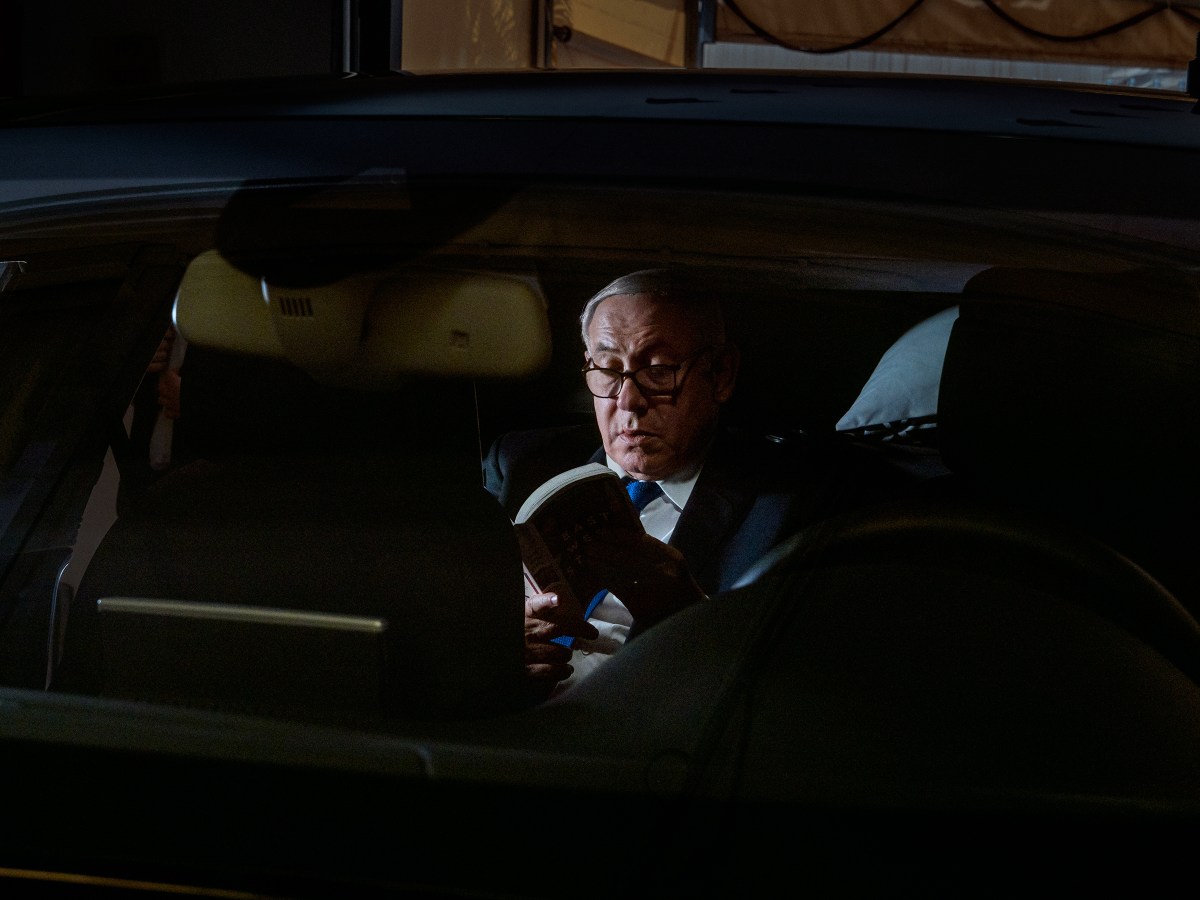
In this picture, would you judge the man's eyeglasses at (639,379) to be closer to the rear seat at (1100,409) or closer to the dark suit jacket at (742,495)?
the dark suit jacket at (742,495)

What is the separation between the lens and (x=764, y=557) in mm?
1124

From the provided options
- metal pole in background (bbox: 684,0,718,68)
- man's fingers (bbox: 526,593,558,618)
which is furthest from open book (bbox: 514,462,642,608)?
metal pole in background (bbox: 684,0,718,68)

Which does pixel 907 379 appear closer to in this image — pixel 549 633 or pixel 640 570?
pixel 640 570

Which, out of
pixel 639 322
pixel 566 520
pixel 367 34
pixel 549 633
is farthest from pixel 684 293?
pixel 367 34

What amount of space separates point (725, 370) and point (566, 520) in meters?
0.26

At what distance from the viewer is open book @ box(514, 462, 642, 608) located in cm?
126

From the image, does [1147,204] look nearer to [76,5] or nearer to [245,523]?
[245,523]

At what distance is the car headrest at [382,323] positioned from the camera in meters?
1.14

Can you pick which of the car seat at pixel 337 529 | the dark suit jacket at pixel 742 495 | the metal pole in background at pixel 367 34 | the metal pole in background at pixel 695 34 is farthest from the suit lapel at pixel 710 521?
the metal pole in background at pixel 695 34

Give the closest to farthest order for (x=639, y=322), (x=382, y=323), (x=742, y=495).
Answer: (x=382, y=323) → (x=742, y=495) → (x=639, y=322)

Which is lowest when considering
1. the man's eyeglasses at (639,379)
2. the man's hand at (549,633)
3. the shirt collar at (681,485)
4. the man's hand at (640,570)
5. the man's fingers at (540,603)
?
the man's hand at (549,633)

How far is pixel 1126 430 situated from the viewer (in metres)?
1.03

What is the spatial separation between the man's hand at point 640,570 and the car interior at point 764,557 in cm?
11

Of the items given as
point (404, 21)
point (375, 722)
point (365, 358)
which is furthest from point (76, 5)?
point (375, 722)
